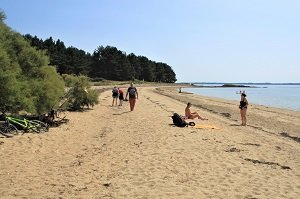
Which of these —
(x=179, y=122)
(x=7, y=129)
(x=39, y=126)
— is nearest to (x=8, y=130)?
(x=7, y=129)

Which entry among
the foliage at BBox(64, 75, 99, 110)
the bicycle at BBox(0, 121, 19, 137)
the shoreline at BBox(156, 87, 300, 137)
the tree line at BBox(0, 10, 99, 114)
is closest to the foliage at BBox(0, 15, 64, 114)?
the tree line at BBox(0, 10, 99, 114)

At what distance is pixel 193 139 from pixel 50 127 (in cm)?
599

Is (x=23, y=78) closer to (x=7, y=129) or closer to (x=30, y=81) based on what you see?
(x=30, y=81)

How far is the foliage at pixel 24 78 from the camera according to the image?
14173 mm

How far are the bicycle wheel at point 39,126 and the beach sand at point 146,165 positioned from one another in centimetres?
42

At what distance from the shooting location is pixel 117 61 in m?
120

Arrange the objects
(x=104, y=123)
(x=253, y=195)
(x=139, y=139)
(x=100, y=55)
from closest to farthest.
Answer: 1. (x=253, y=195)
2. (x=139, y=139)
3. (x=104, y=123)
4. (x=100, y=55)

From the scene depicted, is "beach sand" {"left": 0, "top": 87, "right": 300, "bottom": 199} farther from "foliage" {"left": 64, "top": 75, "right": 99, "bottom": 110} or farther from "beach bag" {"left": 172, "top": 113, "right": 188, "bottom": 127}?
"foliage" {"left": 64, "top": 75, "right": 99, "bottom": 110}

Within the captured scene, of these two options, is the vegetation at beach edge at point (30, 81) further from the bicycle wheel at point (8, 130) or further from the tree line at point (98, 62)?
the tree line at point (98, 62)

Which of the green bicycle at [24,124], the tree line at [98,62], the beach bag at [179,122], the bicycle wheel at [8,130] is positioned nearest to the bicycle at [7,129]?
the bicycle wheel at [8,130]

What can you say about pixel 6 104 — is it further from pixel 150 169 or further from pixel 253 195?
pixel 253 195

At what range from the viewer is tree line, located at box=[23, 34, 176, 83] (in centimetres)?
9643

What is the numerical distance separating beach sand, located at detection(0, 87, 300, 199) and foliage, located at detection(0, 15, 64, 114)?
163cm

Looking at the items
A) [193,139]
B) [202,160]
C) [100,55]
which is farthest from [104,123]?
[100,55]
